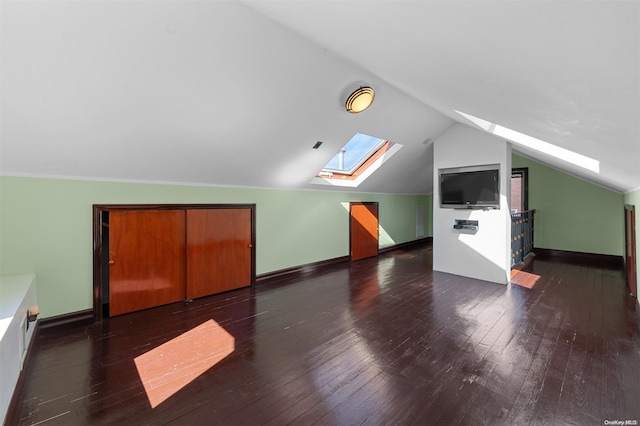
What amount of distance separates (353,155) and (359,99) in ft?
8.04

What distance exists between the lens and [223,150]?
3.48m

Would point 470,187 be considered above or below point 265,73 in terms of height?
below

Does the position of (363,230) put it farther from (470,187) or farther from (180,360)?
(180,360)

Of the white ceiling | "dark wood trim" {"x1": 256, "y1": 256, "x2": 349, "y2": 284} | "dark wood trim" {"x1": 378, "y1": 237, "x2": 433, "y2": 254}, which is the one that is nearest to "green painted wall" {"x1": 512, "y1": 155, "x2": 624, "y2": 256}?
"dark wood trim" {"x1": 378, "y1": 237, "x2": 433, "y2": 254}

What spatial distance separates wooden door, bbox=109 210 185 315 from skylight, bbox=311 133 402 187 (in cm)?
253

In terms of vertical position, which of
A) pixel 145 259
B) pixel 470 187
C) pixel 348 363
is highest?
pixel 470 187

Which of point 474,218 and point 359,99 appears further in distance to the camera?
point 474,218

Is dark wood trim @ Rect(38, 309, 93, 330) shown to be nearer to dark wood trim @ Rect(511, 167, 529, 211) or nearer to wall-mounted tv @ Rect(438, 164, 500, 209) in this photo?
wall-mounted tv @ Rect(438, 164, 500, 209)

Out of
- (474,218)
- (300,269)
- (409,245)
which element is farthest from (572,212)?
(300,269)

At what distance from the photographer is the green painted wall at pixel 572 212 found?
622 centimetres

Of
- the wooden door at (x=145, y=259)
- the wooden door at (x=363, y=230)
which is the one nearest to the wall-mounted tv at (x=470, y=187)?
the wooden door at (x=363, y=230)

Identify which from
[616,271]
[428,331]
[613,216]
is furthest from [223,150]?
[613,216]

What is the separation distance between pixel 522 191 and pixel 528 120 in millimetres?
6085

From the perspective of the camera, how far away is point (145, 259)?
3533mm
